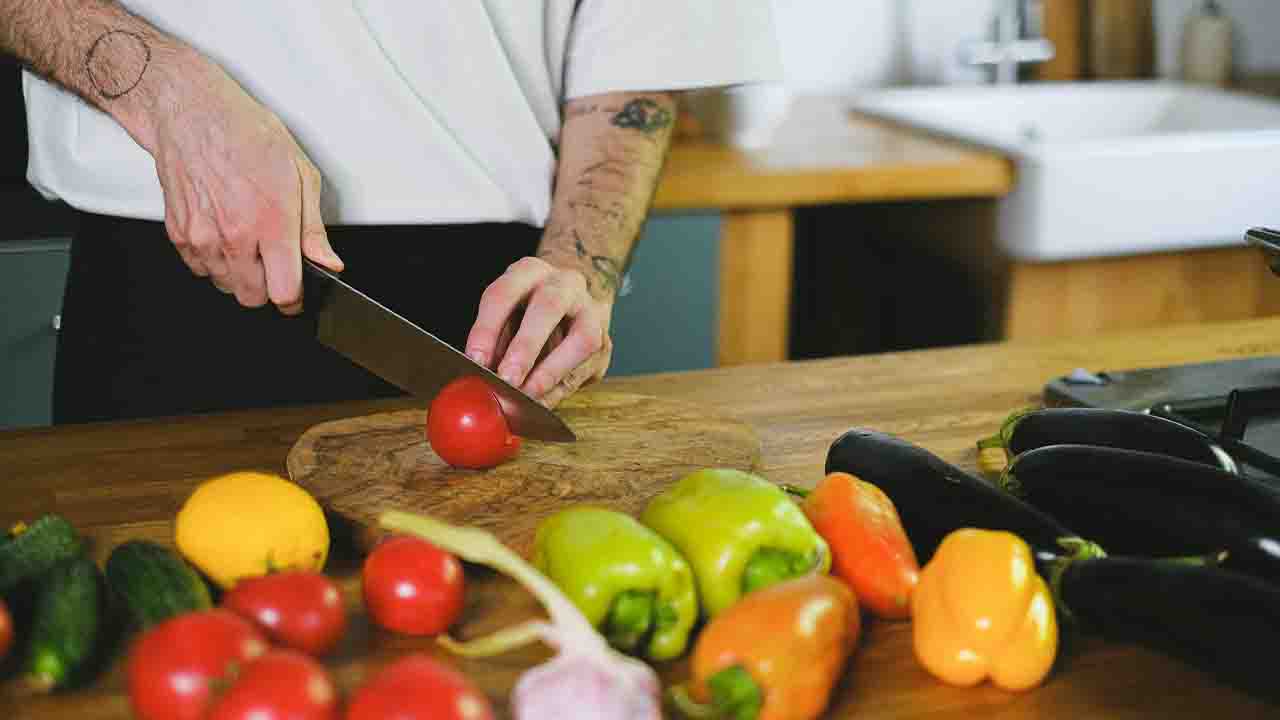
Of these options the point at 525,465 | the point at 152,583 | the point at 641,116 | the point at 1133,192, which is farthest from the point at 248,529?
the point at 1133,192

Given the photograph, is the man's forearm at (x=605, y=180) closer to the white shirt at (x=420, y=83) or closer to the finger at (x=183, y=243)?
the white shirt at (x=420, y=83)

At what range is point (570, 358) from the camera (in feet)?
4.08

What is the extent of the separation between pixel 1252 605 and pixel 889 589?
0.69 feet

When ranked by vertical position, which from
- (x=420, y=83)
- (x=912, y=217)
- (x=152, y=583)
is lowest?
(x=912, y=217)

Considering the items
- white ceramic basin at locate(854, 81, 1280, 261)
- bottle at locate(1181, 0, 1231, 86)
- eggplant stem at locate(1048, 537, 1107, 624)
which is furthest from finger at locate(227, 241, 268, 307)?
bottle at locate(1181, 0, 1231, 86)

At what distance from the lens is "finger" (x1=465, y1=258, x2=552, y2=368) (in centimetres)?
122

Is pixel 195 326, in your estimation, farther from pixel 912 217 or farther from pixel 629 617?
pixel 912 217

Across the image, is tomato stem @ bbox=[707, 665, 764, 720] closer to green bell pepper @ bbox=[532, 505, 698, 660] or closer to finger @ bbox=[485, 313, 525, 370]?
green bell pepper @ bbox=[532, 505, 698, 660]

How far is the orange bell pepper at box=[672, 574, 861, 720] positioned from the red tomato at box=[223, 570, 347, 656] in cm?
20

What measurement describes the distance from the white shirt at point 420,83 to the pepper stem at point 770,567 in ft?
2.16

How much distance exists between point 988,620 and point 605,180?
0.74m

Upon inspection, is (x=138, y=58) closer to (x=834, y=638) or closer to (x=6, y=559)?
(x=6, y=559)

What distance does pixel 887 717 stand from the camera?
79 centimetres

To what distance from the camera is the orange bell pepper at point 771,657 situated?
733 millimetres
